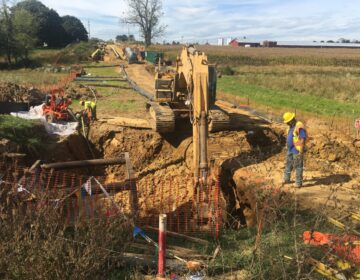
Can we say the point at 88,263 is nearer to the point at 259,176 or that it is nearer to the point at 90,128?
the point at 259,176

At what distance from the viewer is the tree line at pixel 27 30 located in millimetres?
44844

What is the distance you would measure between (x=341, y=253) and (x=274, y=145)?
7.53 m

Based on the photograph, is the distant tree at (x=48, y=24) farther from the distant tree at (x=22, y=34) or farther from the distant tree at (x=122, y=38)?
the distant tree at (x=122, y=38)

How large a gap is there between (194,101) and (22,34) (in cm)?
4194

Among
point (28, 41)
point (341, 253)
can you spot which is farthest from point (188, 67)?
point (28, 41)

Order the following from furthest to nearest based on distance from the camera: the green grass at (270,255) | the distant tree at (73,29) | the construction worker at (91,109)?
the distant tree at (73,29) → the construction worker at (91,109) → the green grass at (270,255)

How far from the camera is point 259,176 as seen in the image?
33.8ft

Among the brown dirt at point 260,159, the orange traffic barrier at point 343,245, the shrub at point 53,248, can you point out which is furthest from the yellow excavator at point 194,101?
the shrub at point 53,248

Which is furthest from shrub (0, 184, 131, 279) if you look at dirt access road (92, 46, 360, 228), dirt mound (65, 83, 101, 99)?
dirt mound (65, 83, 101, 99)

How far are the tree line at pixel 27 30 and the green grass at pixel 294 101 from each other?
2721 centimetres

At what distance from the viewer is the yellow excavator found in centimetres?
904

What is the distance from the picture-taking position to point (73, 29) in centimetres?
7675

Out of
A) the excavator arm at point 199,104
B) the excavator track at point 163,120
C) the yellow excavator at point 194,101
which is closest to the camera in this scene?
the excavator arm at point 199,104

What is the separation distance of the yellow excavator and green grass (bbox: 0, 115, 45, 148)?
3.38 meters
